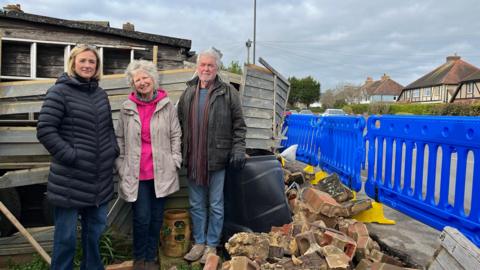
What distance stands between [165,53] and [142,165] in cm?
259

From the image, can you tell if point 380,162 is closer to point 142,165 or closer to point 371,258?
point 371,258

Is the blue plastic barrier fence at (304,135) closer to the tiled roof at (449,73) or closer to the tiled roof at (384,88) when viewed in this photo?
the tiled roof at (449,73)

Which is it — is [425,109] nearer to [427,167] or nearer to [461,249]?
[427,167]

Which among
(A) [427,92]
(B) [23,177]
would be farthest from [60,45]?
(A) [427,92]

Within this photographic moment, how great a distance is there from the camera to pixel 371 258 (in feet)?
9.67

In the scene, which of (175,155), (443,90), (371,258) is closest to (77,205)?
(175,155)

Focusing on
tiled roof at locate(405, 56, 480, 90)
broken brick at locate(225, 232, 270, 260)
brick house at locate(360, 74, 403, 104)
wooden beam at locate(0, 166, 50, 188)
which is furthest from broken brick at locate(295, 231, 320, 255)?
brick house at locate(360, 74, 403, 104)

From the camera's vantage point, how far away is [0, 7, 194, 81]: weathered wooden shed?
4.70m

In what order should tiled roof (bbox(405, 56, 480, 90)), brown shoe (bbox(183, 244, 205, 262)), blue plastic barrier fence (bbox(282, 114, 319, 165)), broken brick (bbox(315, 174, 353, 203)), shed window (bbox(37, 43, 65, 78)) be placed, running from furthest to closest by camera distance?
tiled roof (bbox(405, 56, 480, 90)) → blue plastic barrier fence (bbox(282, 114, 319, 165)) → shed window (bbox(37, 43, 65, 78)) → broken brick (bbox(315, 174, 353, 203)) → brown shoe (bbox(183, 244, 205, 262))

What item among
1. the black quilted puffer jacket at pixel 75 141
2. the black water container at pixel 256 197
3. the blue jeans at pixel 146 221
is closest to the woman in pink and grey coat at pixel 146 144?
the blue jeans at pixel 146 221

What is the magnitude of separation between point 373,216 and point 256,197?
1.35 m

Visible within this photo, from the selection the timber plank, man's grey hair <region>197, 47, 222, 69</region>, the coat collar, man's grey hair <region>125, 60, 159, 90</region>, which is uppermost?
man's grey hair <region>197, 47, 222, 69</region>

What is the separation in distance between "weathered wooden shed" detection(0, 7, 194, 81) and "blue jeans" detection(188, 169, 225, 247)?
2313mm

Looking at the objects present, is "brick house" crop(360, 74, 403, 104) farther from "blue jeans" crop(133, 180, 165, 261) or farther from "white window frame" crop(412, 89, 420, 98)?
"blue jeans" crop(133, 180, 165, 261)
